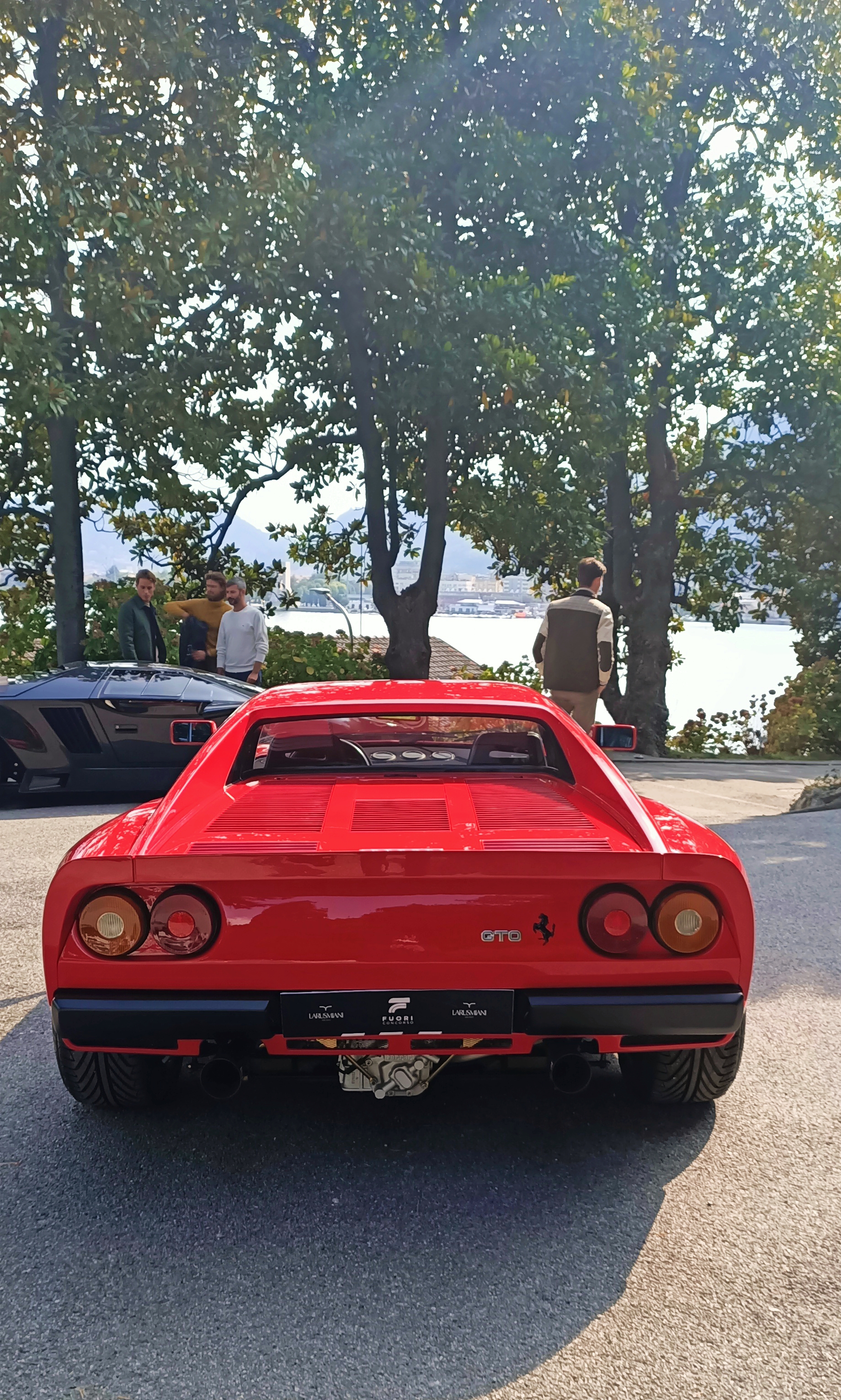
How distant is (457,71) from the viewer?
1681cm

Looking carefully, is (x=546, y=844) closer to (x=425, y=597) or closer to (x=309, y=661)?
(x=309, y=661)

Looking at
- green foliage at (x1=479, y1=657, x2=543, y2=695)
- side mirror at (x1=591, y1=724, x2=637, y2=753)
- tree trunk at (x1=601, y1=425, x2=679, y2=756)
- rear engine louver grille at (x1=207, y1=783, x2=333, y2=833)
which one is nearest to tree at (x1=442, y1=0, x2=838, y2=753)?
tree trunk at (x1=601, y1=425, x2=679, y2=756)

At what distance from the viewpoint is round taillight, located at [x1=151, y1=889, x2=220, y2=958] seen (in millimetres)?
3082

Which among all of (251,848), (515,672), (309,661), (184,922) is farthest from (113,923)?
(515,672)

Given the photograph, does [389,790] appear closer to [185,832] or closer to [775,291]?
[185,832]

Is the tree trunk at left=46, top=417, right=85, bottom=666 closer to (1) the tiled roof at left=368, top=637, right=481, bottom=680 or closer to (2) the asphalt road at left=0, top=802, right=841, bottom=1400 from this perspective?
(1) the tiled roof at left=368, top=637, right=481, bottom=680

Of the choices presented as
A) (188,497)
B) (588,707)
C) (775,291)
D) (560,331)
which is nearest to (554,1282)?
(588,707)

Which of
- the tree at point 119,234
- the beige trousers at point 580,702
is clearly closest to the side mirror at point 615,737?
the beige trousers at point 580,702

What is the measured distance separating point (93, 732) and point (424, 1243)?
25.1 feet

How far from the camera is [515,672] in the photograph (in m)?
20.1

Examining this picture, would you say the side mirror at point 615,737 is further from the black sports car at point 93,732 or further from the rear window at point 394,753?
the black sports car at point 93,732

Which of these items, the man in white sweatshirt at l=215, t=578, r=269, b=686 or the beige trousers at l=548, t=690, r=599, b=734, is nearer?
the beige trousers at l=548, t=690, r=599, b=734

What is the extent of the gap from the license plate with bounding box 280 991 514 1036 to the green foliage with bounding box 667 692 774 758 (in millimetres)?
20814

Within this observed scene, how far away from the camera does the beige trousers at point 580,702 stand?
9.62 metres
